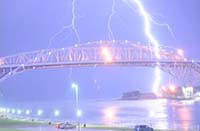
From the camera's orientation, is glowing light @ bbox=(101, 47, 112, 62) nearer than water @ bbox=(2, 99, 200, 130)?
No

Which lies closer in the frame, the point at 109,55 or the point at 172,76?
the point at 172,76

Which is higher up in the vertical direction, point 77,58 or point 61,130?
point 77,58

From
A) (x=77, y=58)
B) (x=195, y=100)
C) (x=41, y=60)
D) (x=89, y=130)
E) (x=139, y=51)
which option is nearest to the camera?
(x=89, y=130)

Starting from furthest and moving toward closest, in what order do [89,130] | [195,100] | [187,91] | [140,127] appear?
[195,100] < [187,91] < [89,130] < [140,127]

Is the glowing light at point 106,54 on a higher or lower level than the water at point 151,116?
higher

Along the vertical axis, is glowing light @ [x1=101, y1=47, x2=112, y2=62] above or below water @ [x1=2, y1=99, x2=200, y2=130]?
above

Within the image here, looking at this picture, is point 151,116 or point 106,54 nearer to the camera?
point 151,116

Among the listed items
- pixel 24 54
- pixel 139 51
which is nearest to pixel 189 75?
pixel 139 51

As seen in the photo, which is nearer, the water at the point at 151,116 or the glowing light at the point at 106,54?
the water at the point at 151,116

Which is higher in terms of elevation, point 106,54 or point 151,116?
point 106,54

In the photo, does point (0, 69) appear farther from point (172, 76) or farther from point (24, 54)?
point (172, 76)
